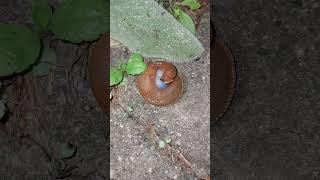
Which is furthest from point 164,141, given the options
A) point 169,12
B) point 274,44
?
point 274,44

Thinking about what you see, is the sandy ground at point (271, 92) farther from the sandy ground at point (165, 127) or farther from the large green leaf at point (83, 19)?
the large green leaf at point (83, 19)

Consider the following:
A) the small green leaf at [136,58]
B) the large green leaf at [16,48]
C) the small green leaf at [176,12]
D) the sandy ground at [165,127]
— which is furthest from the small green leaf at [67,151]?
the small green leaf at [176,12]

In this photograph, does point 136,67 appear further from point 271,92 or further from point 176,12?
point 271,92

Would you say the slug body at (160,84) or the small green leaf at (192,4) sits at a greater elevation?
the small green leaf at (192,4)

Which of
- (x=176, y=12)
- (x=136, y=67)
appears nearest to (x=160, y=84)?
(x=136, y=67)

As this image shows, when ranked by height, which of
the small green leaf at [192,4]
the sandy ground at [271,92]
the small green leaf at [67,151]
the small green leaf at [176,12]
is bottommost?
the small green leaf at [67,151]

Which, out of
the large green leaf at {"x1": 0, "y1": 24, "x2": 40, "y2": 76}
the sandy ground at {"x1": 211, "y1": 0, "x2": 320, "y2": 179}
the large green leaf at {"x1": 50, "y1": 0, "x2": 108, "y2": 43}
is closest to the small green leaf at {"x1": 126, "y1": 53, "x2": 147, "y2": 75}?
the large green leaf at {"x1": 50, "y1": 0, "x2": 108, "y2": 43}
